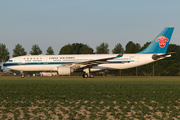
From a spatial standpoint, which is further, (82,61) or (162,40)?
(162,40)

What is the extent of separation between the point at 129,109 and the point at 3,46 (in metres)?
61.6

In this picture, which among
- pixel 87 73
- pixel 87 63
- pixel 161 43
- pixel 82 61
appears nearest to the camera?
pixel 87 63

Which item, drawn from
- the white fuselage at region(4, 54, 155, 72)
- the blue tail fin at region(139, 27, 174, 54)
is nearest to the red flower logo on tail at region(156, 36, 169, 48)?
the blue tail fin at region(139, 27, 174, 54)

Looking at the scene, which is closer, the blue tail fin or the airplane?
the airplane

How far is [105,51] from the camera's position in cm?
6800

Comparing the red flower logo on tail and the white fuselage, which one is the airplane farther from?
the red flower logo on tail

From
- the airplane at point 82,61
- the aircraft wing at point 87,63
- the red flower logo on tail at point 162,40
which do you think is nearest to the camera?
the aircraft wing at point 87,63

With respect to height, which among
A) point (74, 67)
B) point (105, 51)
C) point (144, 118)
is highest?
point (105, 51)

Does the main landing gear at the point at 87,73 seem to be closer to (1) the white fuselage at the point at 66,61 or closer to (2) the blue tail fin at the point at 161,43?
(1) the white fuselage at the point at 66,61

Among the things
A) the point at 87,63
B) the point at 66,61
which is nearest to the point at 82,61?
the point at 87,63

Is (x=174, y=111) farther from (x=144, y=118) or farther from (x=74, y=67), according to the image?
(x=74, y=67)

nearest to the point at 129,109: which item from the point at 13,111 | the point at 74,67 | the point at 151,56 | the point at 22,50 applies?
the point at 13,111

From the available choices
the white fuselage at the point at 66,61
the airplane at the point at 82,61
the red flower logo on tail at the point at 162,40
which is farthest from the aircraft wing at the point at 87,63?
the red flower logo on tail at the point at 162,40

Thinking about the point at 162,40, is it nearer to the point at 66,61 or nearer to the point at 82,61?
the point at 82,61
